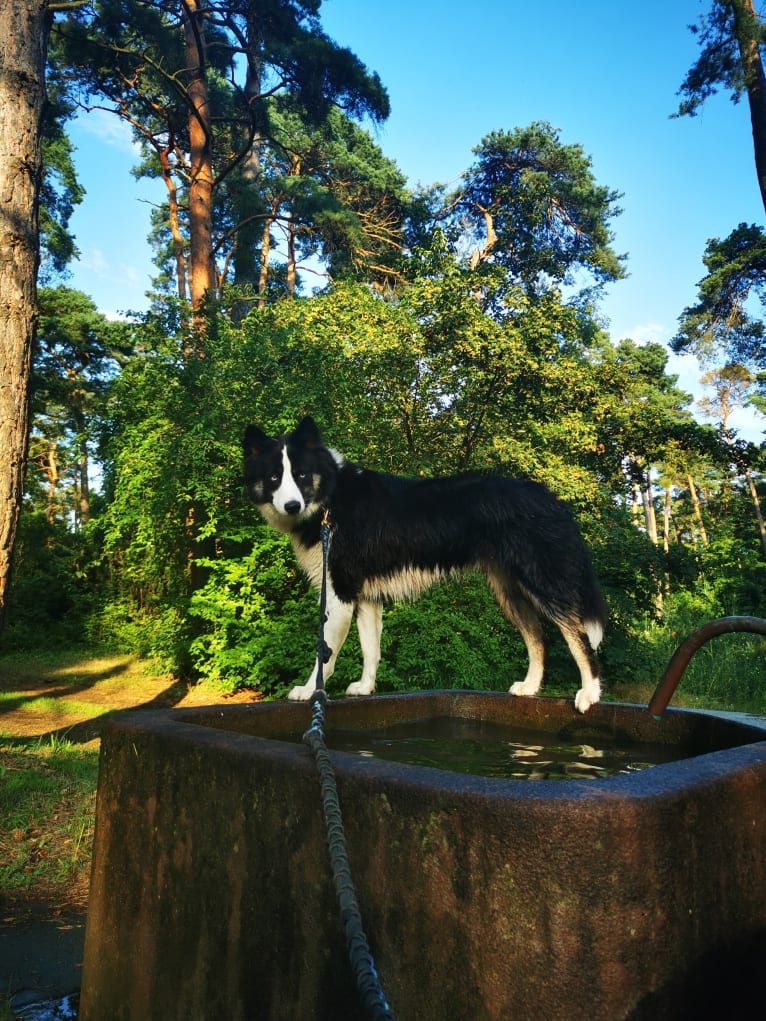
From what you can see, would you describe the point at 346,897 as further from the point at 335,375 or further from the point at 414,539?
the point at 335,375

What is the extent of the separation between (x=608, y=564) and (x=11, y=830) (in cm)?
775

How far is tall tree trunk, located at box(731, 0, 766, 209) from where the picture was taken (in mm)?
10891

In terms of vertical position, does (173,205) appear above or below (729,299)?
above

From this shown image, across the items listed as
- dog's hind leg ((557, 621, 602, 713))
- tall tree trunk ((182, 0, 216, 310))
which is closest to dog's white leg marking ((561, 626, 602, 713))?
dog's hind leg ((557, 621, 602, 713))

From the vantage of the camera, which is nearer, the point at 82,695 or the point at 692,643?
the point at 692,643

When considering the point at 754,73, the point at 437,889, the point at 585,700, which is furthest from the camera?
the point at 754,73

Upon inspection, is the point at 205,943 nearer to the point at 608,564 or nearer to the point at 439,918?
the point at 439,918

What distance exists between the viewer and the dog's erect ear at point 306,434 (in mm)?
4129

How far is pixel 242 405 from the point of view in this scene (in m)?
8.39

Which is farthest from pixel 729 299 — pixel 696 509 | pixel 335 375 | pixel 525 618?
pixel 696 509

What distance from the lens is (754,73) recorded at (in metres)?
11.0

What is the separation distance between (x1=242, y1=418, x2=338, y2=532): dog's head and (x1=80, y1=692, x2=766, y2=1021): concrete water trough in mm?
1853

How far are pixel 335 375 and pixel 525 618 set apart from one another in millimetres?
5855

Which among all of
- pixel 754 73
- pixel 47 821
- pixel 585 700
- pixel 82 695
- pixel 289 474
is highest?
pixel 754 73
